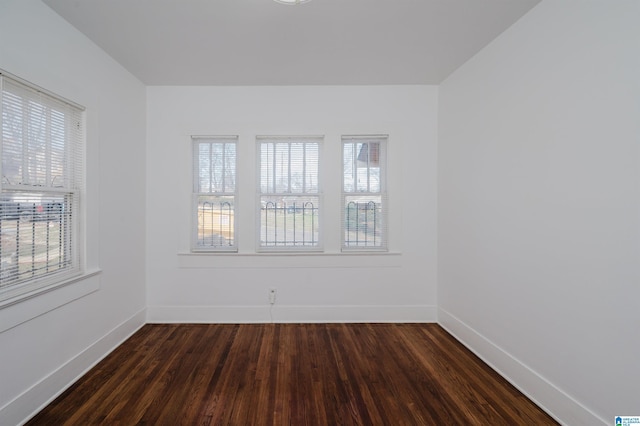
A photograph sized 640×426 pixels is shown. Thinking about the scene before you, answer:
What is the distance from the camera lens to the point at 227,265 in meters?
3.16

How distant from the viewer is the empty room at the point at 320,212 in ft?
5.39

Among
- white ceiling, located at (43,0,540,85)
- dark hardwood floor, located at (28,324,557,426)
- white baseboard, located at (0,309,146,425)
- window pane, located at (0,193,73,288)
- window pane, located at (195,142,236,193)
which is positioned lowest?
dark hardwood floor, located at (28,324,557,426)

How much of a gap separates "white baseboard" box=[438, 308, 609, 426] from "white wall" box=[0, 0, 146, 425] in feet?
11.2

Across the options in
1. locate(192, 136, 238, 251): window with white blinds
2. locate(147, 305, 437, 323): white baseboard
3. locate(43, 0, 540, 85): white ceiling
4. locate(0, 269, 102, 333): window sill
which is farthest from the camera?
locate(192, 136, 238, 251): window with white blinds

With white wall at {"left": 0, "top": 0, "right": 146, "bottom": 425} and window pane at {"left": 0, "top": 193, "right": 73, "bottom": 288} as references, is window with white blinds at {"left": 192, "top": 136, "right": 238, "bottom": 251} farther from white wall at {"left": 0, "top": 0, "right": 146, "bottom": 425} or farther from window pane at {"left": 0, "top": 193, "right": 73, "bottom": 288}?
window pane at {"left": 0, "top": 193, "right": 73, "bottom": 288}

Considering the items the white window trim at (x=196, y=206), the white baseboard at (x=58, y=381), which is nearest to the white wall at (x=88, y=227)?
the white baseboard at (x=58, y=381)

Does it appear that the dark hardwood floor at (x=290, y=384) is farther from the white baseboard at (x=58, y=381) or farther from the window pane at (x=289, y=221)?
the window pane at (x=289, y=221)

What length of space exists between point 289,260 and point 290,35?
7.45 feet

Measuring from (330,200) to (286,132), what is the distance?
0.96 meters

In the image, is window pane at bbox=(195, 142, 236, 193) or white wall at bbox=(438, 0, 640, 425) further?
window pane at bbox=(195, 142, 236, 193)

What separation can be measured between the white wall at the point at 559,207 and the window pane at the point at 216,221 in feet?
8.69

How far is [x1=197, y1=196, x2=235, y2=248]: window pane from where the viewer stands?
10.6ft

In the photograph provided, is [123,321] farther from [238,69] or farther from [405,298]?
[405,298]

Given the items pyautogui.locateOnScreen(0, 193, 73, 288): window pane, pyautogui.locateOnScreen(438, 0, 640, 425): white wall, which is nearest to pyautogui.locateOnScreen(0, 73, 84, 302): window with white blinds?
pyautogui.locateOnScreen(0, 193, 73, 288): window pane
